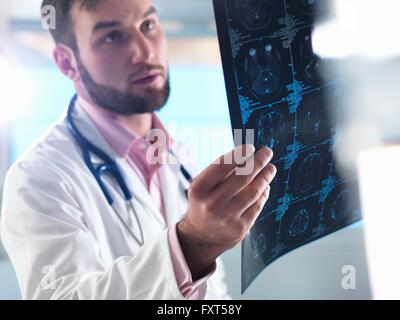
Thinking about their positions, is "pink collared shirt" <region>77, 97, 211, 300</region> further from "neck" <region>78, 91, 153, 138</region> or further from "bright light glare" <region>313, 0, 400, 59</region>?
"bright light glare" <region>313, 0, 400, 59</region>

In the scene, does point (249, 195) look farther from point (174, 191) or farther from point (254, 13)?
point (254, 13)

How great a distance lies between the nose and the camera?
3.43 feet

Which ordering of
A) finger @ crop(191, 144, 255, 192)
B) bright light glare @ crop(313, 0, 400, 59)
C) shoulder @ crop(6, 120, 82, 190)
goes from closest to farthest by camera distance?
1. finger @ crop(191, 144, 255, 192)
2. shoulder @ crop(6, 120, 82, 190)
3. bright light glare @ crop(313, 0, 400, 59)

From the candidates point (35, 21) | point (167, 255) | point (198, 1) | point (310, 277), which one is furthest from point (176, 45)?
point (310, 277)

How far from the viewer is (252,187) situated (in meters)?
0.91

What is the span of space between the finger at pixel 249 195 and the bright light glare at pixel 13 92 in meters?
0.46

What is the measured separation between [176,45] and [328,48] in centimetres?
30

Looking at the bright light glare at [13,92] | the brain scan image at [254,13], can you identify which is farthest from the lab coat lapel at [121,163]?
the brain scan image at [254,13]

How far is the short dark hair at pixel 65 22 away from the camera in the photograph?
1.04 metres

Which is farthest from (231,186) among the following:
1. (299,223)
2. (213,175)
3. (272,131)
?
(299,223)

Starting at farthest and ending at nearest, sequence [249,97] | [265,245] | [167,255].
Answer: [265,245] → [249,97] → [167,255]

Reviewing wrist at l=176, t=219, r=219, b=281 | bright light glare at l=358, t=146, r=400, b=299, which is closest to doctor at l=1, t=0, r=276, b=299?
wrist at l=176, t=219, r=219, b=281

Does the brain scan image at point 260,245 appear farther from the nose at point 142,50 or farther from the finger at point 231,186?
the nose at point 142,50

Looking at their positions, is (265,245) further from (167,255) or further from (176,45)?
(176,45)
